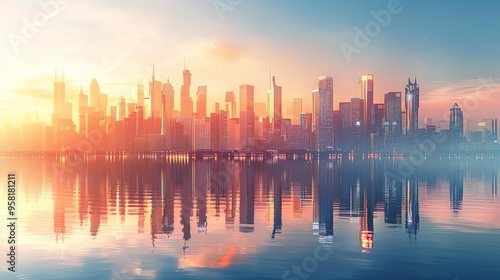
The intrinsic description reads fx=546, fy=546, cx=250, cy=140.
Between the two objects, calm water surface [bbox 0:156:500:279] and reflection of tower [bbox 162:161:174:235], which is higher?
reflection of tower [bbox 162:161:174:235]

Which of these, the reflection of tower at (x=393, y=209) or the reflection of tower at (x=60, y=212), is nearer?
the reflection of tower at (x=60, y=212)

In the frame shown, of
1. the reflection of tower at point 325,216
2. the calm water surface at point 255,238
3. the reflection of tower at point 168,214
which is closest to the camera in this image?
the calm water surface at point 255,238

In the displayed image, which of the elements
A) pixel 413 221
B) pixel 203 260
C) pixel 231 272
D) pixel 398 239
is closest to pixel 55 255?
pixel 203 260

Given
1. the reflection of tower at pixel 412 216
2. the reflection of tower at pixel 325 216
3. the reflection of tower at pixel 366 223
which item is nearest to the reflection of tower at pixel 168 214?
the reflection of tower at pixel 325 216

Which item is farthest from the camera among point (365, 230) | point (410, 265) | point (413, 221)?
point (413, 221)

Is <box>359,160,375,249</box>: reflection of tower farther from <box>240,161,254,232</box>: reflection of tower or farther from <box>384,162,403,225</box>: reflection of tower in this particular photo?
<box>240,161,254,232</box>: reflection of tower

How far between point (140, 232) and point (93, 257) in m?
8.64

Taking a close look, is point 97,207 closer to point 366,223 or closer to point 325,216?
point 325,216

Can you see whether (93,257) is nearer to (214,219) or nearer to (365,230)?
(214,219)

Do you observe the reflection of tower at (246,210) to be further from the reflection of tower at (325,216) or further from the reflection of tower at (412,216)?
the reflection of tower at (412,216)

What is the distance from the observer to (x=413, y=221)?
148 ft

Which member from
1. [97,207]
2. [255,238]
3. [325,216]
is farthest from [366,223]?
[97,207]

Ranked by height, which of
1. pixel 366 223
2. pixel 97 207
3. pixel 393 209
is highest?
pixel 97 207

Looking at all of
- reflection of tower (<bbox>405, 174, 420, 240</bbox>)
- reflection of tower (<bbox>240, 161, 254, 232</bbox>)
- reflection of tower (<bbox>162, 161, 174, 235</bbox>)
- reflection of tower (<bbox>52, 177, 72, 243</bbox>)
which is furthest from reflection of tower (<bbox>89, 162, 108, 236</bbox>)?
reflection of tower (<bbox>405, 174, 420, 240</bbox>)
